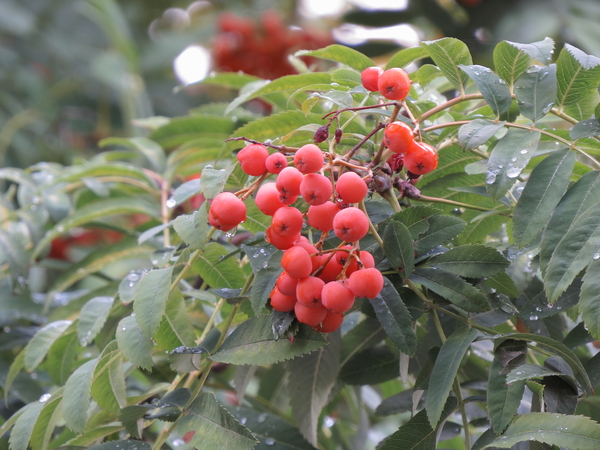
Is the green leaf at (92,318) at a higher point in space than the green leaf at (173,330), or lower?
lower

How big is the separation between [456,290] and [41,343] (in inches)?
19.7

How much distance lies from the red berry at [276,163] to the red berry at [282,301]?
0.34 ft

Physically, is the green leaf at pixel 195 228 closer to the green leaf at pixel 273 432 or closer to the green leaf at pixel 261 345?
the green leaf at pixel 261 345

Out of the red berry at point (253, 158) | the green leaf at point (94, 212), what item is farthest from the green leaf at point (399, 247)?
the green leaf at point (94, 212)

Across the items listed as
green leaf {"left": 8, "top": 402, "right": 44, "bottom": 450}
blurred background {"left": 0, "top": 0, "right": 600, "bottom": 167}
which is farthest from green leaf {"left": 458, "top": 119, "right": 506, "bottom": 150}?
blurred background {"left": 0, "top": 0, "right": 600, "bottom": 167}

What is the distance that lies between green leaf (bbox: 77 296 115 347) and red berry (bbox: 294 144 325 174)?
31 cm

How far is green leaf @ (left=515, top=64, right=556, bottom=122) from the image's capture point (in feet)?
1.74

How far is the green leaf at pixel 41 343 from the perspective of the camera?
2.12ft

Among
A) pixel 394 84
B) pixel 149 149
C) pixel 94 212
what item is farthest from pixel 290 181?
pixel 149 149

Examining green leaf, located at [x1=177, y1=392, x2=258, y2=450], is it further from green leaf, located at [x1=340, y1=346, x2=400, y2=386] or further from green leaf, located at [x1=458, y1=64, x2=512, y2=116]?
green leaf, located at [x1=458, y1=64, x2=512, y2=116]

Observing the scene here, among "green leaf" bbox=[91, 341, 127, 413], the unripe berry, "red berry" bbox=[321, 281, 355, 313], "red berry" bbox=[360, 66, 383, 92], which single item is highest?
"red berry" bbox=[360, 66, 383, 92]

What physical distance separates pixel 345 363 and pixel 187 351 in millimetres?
208

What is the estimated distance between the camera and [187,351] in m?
0.52

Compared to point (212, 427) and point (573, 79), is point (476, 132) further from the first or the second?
point (212, 427)
